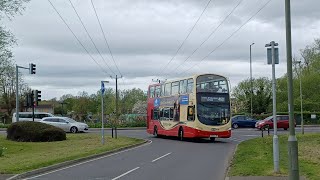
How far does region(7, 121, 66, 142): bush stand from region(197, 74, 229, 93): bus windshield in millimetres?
11549

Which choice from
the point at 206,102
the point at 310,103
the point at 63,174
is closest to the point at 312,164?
the point at 63,174

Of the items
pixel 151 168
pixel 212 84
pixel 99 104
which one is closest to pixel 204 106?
pixel 212 84

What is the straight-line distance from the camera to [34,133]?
3575cm

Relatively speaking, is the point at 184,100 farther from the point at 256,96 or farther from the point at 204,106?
the point at 256,96

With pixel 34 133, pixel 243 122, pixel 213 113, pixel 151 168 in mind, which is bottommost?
pixel 151 168

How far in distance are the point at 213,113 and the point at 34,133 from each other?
13.3m

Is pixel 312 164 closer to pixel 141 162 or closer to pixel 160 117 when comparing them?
pixel 141 162

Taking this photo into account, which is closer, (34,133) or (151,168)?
(151,168)

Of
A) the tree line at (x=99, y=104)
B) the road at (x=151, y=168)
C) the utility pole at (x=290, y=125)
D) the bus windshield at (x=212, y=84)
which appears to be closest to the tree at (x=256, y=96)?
the tree line at (x=99, y=104)

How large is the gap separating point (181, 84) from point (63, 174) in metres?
18.8

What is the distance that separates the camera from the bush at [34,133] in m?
35.8

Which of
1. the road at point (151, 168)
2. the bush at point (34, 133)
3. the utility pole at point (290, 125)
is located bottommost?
the road at point (151, 168)

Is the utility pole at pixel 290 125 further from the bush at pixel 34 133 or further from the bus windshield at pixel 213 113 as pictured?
the bush at pixel 34 133

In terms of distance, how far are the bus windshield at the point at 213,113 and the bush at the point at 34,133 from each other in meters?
11.1
